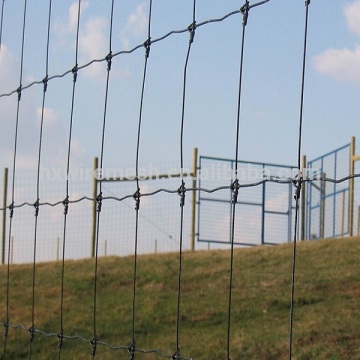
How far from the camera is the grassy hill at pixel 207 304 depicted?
6.59 m

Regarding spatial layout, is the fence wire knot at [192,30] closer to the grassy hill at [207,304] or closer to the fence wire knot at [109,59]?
the fence wire knot at [109,59]

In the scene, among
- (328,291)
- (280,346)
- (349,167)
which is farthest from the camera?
(349,167)

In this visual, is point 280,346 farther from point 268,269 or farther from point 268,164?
point 268,164

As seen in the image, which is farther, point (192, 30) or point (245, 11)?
point (192, 30)

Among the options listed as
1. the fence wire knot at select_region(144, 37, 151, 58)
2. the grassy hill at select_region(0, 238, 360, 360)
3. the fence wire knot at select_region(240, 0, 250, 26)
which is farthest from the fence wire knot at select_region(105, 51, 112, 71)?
the grassy hill at select_region(0, 238, 360, 360)

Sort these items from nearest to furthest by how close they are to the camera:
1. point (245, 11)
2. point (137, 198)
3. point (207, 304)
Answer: point (245, 11) → point (137, 198) → point (207, 304)

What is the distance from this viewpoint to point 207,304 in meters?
8.01

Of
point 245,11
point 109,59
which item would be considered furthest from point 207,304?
point 245,11

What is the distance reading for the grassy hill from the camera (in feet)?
21.6

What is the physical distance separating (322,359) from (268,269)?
3208 millimetres

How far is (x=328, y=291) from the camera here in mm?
7961

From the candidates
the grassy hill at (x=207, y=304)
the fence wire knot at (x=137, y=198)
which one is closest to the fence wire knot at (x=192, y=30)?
the fence wire knot at (x=137, y=198)

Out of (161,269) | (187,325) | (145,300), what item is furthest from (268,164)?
(187,325)

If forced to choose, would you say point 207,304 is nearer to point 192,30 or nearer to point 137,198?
point 137,198
